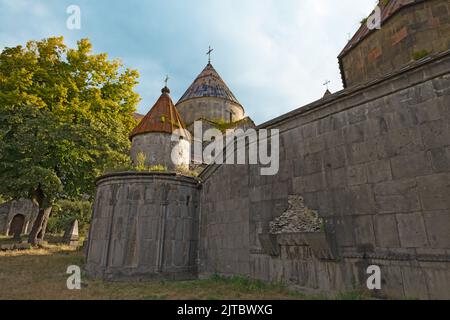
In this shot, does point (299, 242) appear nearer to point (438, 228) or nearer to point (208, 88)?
point (438, 228)

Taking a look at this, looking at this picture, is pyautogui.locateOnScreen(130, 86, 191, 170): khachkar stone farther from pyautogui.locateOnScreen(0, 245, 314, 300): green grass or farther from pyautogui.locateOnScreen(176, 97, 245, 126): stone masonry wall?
pyautogui.locateOnScreen(176, 97, 245, 126): stone masonry wall

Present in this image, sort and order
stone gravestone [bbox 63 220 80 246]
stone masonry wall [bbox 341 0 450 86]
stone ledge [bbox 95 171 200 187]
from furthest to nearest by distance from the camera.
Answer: stone gravestone [bbox 63 220 80 246] → stone ledge [bbox 95 171 200 187] → stone masonry wall [bbox 341 0 450 86]

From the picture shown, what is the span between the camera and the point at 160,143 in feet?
35.1

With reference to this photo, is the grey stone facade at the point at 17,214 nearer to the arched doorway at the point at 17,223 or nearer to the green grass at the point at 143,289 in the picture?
the arched doorway at the point at 17,223

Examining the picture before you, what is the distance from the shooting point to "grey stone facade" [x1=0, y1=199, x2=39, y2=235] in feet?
97.3

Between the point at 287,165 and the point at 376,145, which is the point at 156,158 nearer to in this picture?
the point at 287,165

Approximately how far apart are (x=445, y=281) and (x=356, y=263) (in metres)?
1.45

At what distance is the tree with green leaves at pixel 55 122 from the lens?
1374 cm

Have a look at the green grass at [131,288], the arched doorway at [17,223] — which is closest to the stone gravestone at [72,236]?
the green grass at [131,288]

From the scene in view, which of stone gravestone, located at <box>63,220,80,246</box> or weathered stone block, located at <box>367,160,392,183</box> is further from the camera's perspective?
stone gravestone, located at <box>63,220,80,246</box>

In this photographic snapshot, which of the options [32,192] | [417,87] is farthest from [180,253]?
[32,192]

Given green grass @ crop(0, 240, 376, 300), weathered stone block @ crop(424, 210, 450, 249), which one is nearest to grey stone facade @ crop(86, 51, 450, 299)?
weathered stone block @ crop(424, 210, 450, 249)

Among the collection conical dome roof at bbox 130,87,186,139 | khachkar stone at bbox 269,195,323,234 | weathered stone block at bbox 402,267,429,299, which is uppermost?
conical dome roof at bbox 130,87,186,139

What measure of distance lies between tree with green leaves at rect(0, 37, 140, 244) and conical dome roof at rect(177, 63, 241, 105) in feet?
27.1
